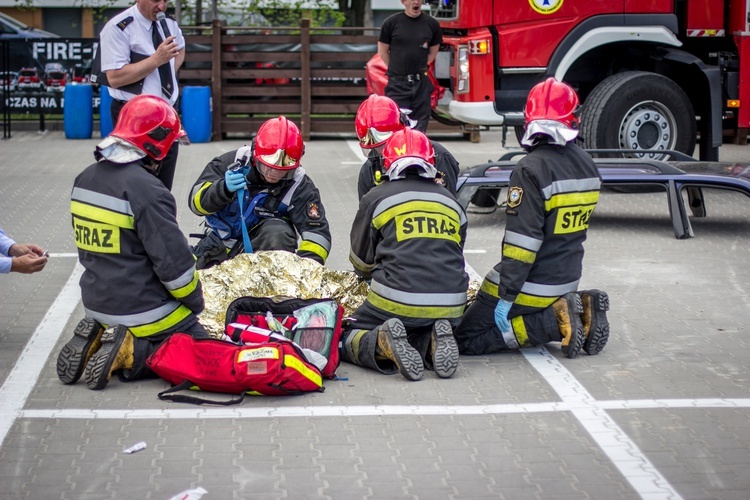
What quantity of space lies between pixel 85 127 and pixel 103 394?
11965 mm

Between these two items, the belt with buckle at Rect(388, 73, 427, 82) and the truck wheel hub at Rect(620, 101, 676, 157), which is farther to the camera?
the belt with buckle at Rect(388, 73, 427, 82)

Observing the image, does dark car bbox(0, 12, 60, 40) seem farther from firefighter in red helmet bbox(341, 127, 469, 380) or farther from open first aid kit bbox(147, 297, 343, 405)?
open first aid kit bbox(147, 297, 343, 405)

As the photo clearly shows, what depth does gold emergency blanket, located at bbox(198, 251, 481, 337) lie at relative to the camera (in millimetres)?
5980

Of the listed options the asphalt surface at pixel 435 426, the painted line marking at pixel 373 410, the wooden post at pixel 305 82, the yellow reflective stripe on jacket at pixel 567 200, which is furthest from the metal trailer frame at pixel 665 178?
the wooden post at pixel 305 82

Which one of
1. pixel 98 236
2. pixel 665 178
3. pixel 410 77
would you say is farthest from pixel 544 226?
pixel 410 77

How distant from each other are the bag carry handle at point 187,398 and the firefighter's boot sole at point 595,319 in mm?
1986

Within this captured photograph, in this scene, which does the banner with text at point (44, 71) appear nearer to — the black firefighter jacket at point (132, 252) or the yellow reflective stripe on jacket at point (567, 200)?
the black firefighter jacket at point (132, 252)

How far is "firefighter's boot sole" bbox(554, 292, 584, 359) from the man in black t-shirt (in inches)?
229

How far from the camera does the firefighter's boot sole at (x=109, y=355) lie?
517 cm

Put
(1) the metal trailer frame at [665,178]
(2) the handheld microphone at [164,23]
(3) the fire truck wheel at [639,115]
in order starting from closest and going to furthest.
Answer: (2) the handheld microphone at [164,23]
(1) the metal trailer frame at [665,178]
(3) the fire truck wheel at [639,115]

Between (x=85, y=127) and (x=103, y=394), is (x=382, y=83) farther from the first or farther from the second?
(x=103, y=394)

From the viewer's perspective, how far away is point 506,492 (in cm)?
414

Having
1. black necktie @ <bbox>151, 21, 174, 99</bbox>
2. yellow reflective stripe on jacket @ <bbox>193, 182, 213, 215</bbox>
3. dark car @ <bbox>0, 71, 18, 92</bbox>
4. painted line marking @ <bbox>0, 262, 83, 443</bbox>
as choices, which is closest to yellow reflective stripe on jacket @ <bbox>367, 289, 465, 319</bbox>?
yellow reflective stripe on jacket @ <bbox>193, 182, 213, 215</bbox>

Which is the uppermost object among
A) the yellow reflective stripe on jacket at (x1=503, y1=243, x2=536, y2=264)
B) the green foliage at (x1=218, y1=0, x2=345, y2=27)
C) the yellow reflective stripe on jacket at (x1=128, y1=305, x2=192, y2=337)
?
the green foliage at (x1=218, y1=0, x2=345, y2=27)
